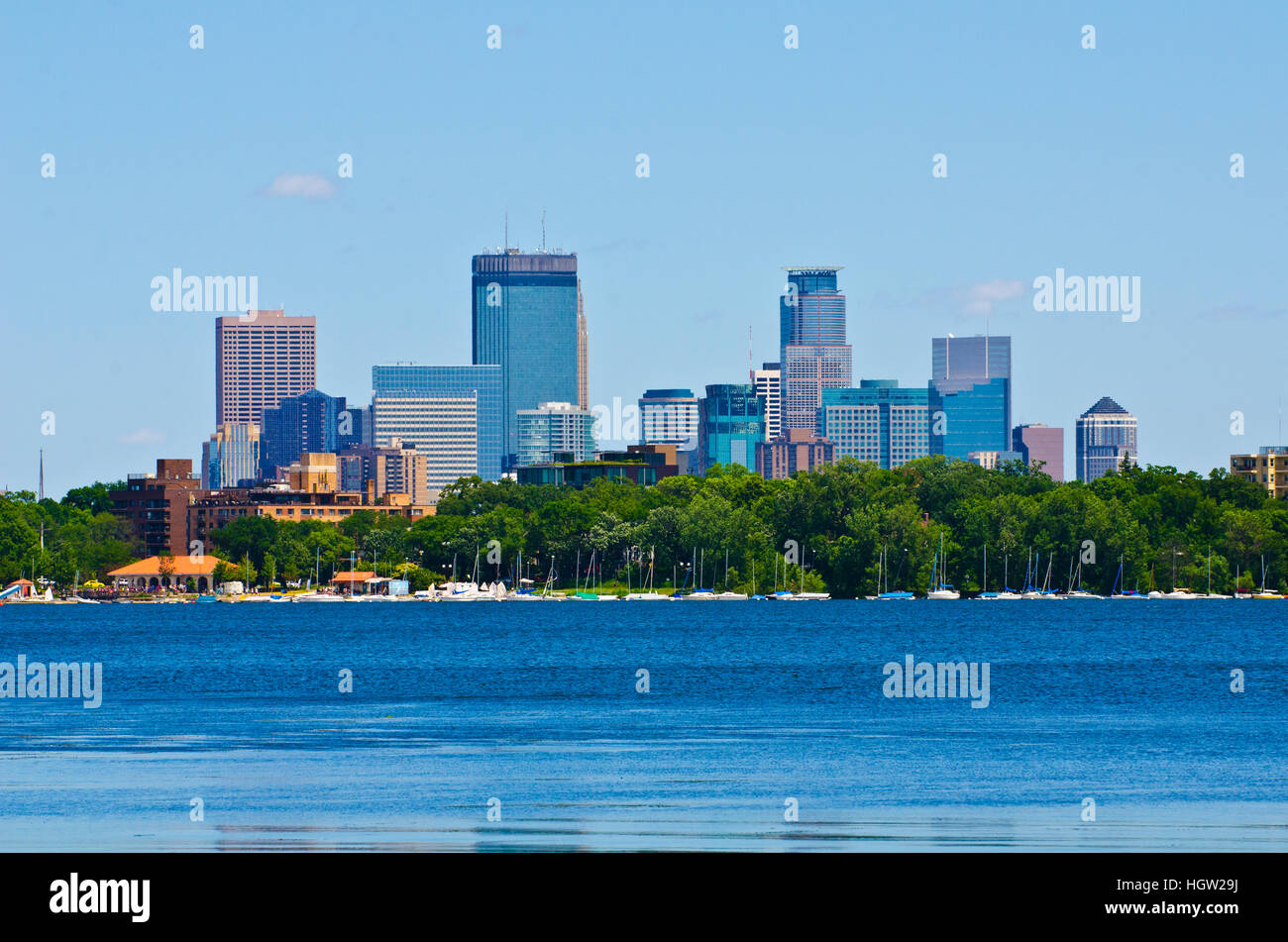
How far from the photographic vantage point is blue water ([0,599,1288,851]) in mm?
25406

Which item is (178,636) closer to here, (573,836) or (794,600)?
(794,600)

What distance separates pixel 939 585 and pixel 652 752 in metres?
151

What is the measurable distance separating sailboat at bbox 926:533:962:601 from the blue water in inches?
3262

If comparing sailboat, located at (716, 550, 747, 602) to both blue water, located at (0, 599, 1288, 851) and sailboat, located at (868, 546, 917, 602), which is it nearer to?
sailboat, located at (868, 546, 917, 602)

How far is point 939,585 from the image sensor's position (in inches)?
7357

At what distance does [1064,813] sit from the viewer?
90.7 ft

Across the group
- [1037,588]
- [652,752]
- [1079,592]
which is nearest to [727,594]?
[1037,588]

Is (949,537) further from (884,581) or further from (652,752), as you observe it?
(652,752)

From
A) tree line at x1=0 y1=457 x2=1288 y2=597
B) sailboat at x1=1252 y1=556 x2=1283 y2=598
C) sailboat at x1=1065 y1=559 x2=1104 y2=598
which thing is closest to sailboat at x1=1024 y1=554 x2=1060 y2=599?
tree line at x1=0 y1=457 x2=1288 y2=597

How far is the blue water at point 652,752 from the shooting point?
25.4 meters

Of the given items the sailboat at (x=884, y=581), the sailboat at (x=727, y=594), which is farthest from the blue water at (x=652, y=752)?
the sailboat at (x=727, y=594)

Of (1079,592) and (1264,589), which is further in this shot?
(1264,589)
